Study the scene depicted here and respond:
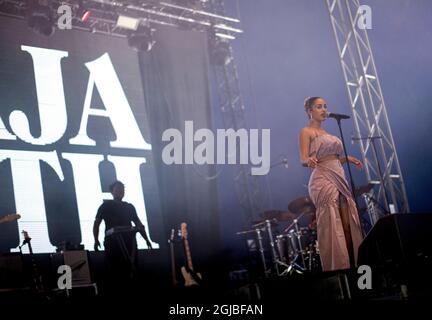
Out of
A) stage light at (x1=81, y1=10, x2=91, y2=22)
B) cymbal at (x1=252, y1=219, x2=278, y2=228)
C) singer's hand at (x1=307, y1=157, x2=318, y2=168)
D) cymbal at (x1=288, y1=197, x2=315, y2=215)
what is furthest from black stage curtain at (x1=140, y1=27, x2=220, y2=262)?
singer's hand at (x1=307, y1=157, x2=318, y2=168)

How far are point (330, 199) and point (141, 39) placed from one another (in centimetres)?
524

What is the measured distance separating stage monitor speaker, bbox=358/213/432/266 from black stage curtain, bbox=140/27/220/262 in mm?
5406

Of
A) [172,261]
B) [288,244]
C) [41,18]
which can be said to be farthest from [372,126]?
[41,18]

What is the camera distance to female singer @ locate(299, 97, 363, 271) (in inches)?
155

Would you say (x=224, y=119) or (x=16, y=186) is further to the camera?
(x=224, y=119)

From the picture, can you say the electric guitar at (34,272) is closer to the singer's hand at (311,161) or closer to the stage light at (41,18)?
the stage light at (41,18)

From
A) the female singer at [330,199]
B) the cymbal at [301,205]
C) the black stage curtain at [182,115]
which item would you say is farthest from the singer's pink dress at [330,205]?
the black stage curtain at [182,115]

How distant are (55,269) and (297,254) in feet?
10.3

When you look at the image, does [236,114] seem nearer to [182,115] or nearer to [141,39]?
[182,115]

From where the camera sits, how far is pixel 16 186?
6.87m

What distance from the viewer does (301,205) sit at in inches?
248

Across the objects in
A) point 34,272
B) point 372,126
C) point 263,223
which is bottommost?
point 34,272
